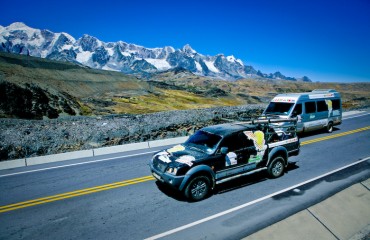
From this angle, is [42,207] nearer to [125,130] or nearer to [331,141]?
[125,130]

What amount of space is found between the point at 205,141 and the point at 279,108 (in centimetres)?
991

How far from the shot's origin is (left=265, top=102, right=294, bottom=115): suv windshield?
1669 cm

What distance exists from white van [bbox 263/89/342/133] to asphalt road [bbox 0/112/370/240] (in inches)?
181

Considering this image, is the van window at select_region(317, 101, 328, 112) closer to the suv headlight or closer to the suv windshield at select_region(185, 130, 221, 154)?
the suv windshield at select_region(185, 130, 221, 154)

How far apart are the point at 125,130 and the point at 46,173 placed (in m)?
7.08

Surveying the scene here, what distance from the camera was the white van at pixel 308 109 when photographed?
16.6 m

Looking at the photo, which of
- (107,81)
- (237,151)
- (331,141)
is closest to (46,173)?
(237,151)

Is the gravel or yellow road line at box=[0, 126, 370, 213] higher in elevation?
the gravel

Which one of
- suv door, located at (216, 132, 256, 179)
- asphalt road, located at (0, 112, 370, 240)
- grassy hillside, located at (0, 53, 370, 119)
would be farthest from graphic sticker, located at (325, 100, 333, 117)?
grassy hillside, located at (0, 53, 370, 119)

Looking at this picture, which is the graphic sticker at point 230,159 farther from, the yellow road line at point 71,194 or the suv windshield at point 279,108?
the suv windshield at point 279,108

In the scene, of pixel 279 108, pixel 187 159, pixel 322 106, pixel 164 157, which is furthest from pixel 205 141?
pixel 322 106

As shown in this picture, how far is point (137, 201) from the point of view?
8305 millimetres

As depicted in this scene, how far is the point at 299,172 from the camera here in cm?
1094

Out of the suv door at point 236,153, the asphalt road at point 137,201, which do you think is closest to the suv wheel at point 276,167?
the asphalt road at point 137,201
